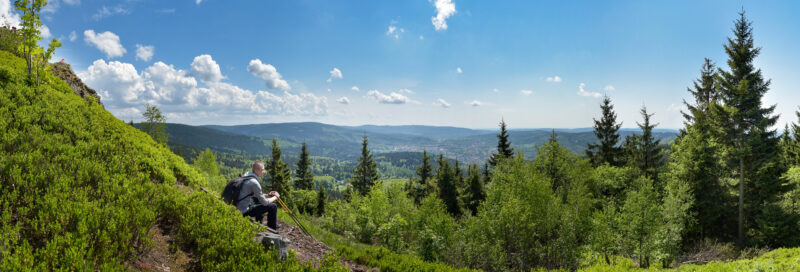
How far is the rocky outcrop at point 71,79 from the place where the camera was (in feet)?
47.1

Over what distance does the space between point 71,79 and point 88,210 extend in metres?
16.1

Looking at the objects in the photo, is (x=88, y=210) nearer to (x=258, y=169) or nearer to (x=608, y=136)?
(x=258, y=169)

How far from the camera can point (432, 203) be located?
21.5 metres

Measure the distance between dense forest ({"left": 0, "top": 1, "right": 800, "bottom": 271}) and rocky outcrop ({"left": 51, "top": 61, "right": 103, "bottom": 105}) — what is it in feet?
4.76

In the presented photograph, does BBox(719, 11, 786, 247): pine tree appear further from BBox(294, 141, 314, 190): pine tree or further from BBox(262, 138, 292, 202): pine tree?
BBox(294, 141, 314, 190): pine tree

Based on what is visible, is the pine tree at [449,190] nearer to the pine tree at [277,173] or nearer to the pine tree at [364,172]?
the pine tree at [364,172]

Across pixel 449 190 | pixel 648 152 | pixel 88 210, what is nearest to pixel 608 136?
pixel 648 152

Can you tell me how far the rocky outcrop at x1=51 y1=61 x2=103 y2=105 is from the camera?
566 inches

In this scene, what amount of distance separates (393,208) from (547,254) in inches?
558

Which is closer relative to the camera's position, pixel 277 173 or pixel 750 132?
pixel 750 132

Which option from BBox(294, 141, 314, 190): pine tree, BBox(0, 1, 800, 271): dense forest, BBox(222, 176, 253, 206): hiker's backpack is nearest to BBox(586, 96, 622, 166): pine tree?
BBox(0, 1, 800, 271): dense forest

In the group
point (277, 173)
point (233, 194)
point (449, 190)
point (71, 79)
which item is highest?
point (71, 79)

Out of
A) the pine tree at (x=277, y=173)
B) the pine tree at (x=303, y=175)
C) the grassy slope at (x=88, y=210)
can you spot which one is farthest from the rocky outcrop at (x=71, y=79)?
the pine tree at (x=303, y=175)

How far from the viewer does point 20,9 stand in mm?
9719
